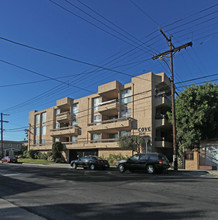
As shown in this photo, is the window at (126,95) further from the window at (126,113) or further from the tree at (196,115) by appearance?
the tree at (196,115)

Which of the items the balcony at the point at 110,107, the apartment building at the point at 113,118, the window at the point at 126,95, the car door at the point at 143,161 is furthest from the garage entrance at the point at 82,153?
the car door at the point at 143,161

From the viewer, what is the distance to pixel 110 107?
107 feet

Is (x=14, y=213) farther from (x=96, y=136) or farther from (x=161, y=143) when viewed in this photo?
(x=96, y=136)

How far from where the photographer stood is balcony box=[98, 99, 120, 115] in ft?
105

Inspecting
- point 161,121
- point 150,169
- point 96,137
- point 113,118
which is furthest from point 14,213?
point 96,137

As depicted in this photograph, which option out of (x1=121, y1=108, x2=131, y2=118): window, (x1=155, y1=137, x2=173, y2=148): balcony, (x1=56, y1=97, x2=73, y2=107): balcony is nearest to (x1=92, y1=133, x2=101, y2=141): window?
(x1=121, y1=108, x2=131, y2=118): window

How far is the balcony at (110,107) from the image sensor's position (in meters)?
32.0

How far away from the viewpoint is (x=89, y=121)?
37.3 meters

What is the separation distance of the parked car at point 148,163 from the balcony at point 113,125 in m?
12.2

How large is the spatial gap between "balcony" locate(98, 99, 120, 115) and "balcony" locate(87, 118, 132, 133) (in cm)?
170

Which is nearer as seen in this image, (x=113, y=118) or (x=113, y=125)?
(x=113, y=125)

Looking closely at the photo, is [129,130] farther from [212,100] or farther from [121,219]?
[121,219]

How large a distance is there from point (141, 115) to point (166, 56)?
428 inches

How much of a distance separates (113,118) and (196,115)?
16.3 metres
